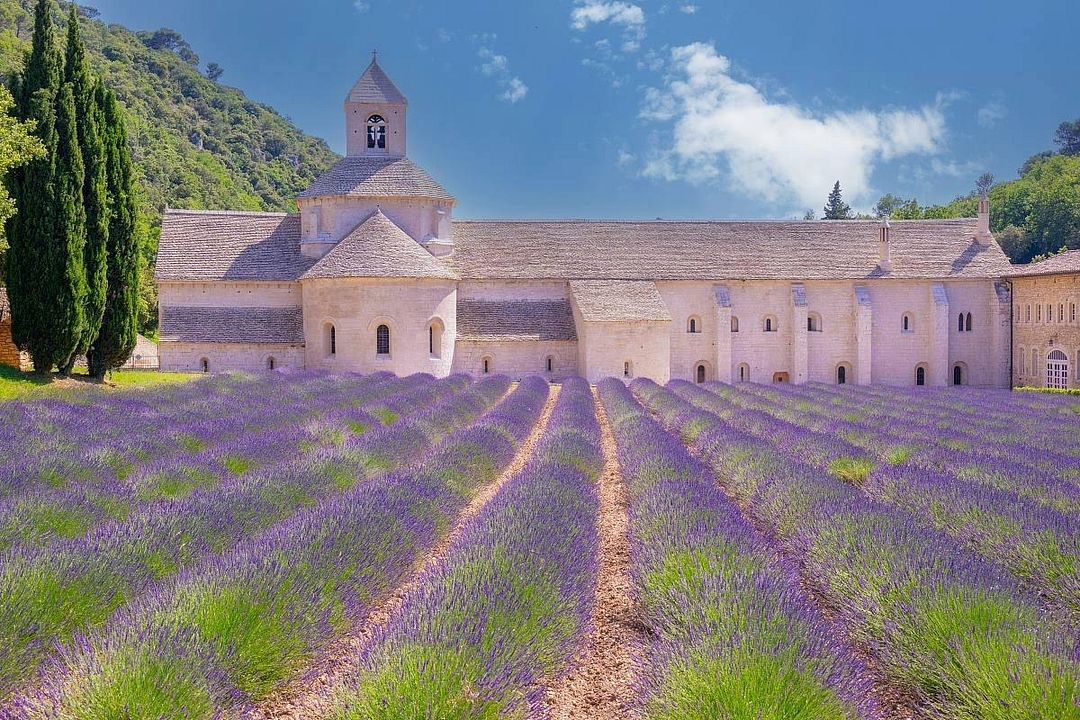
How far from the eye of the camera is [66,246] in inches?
791

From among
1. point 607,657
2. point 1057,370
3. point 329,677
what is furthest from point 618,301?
point 329,677

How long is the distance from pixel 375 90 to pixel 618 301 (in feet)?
44.7

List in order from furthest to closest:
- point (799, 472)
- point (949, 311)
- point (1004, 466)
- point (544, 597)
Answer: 1. point (949, 311)
2. point (1004, 466)
3. point (799, 472)
4. point (544, 597)

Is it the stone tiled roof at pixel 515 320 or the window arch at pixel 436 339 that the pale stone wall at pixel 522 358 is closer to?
the stone tiled roof at pixel 515 320

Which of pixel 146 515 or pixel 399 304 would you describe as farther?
pixel 399 304

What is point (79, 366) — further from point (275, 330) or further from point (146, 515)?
point (146, 515)

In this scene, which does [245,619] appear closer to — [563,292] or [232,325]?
[232,325]

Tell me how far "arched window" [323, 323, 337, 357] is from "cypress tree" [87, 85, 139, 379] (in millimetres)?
6925

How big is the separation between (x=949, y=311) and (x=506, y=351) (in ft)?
61.9

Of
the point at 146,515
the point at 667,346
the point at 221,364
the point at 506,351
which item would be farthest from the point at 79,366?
the point at 146,515

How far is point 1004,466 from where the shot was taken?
9.38 metres

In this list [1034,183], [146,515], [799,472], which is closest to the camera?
[146,515]

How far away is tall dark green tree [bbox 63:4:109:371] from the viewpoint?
69.4 ft

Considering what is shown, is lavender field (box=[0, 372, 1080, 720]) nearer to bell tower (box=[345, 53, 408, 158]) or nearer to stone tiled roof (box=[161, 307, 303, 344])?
stone tiled roof (box=[161, 307, 303, 344])
